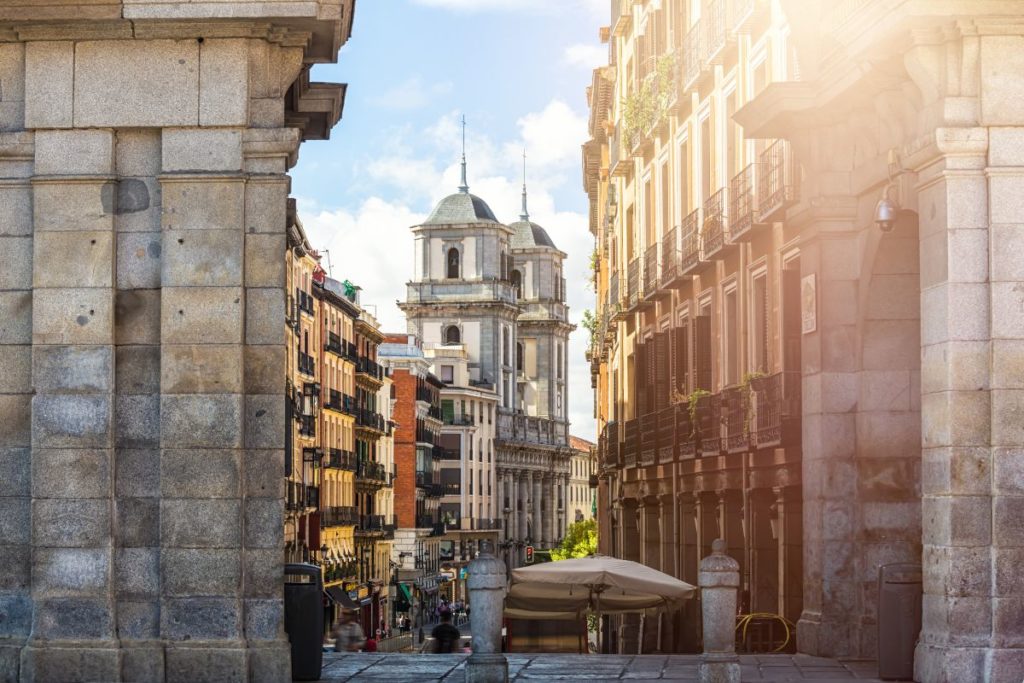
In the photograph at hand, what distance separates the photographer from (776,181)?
32.5m

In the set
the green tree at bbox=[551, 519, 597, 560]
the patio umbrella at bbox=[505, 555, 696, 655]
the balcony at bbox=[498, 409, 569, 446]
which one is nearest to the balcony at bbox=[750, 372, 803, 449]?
the patio umbrella at bbox=[505, 555, 696, 655]

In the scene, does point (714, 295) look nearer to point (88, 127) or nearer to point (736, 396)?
point (736, 396)

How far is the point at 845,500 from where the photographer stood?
2544 centimetres

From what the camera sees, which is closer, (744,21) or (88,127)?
(88,127)

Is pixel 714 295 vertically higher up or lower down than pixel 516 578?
higher up

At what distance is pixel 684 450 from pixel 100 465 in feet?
65.3

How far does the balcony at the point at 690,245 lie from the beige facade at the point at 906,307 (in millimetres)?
5142

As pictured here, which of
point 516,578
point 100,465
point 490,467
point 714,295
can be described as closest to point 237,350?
point 100,465

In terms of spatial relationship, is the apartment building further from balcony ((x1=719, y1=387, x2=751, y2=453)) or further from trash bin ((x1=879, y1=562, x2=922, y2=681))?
trash bin ((x1=879, y1=562, x2=922, y2=681))

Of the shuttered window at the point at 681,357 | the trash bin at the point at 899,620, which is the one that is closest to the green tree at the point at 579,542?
the shuttered window at the point at 681,357

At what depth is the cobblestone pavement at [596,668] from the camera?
73.7 feet

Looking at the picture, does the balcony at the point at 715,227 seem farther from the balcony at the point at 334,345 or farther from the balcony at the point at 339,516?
the balcony at the point at 339,516

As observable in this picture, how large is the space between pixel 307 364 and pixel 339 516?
45.2 feet

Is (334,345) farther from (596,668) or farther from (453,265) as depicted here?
(453,265)
